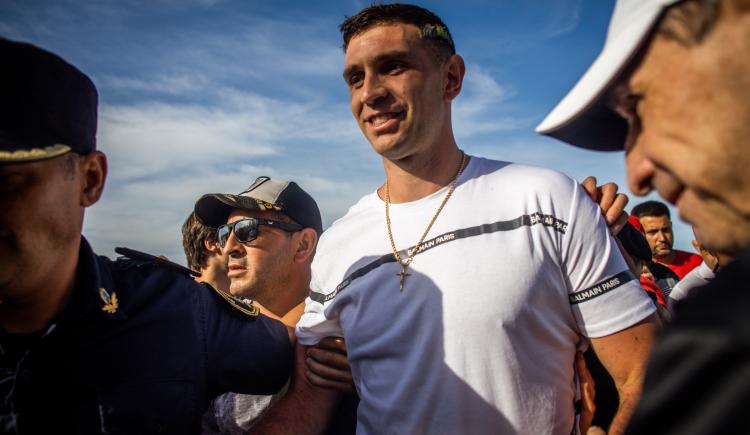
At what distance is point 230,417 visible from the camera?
9.22 ft

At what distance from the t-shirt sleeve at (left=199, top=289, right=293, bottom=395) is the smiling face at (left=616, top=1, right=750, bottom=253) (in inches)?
77.1

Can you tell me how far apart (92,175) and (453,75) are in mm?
2114

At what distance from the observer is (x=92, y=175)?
1.98m

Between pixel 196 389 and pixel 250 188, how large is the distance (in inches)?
113

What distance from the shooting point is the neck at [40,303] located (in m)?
1.80

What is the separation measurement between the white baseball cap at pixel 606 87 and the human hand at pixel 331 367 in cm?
168

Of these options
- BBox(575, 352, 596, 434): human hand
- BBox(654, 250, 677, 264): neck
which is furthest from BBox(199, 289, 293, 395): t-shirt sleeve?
BBox(654, 250, 677, 264): neck

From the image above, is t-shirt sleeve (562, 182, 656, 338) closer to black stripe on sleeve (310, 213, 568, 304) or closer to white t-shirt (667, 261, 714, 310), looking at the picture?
black stripe on sleeve (310, 213, 568, 304)

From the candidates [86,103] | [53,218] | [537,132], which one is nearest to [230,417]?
[53,218]

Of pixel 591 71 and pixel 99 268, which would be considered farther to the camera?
pixel 99 268

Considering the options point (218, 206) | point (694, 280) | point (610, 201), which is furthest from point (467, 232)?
point (694, 280)

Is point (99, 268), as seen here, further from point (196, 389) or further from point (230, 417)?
point (230, 417)

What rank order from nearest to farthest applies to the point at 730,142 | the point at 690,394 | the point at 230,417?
the point at 690,394, the point at 730,142, the point at 230,417

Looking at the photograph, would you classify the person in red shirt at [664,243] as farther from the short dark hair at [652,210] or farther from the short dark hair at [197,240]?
the short dark hair at [197,240]
